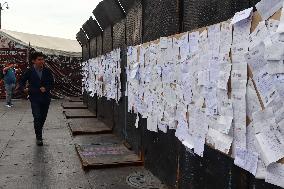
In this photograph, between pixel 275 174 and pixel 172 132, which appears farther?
pixel 172 132

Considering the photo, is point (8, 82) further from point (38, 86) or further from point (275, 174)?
point (275, 174)

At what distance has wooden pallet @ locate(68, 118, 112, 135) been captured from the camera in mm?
10305

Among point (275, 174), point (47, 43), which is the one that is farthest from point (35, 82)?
point (47, 43)

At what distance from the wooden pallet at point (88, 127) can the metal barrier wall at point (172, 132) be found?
0.99m

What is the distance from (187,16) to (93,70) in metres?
10.2

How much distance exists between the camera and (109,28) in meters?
11.4

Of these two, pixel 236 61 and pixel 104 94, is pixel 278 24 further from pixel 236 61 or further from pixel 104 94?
pixel 104 94

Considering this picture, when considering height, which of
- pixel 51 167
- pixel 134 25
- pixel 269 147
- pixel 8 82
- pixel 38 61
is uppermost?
pixel 134 25

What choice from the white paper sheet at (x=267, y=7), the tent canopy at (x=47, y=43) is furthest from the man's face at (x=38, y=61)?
the tent canopy at (x=47, y=43)

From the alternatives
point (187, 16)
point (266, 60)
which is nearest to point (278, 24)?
point (266, 60)

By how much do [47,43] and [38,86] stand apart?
2223 centimetres

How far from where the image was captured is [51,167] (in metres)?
6.83

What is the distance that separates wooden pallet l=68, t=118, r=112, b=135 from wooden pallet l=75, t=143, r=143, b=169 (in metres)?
1.63

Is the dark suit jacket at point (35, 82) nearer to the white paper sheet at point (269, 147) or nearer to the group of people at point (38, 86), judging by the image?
the group of people at point (38, 86)
